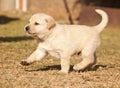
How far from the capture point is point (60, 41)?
7.54 metres

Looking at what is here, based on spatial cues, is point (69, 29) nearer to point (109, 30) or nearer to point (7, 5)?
point (109, 30)

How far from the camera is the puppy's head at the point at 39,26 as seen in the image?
7258 mm

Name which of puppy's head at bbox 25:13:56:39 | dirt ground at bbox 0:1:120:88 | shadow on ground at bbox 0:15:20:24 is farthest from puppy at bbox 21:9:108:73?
shadow on ground at bbox 0:15:20:24

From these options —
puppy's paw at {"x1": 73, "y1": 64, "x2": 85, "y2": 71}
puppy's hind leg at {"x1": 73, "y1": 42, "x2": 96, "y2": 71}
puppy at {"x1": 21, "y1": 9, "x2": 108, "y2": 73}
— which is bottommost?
puppy's paw at {"x1": 73, "y1": 64, "x2": 85, "y2": 71}

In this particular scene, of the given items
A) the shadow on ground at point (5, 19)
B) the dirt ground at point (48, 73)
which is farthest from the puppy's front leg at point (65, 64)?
the shadow on ground at point (5, 19)

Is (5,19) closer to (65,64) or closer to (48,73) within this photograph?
(48,73)

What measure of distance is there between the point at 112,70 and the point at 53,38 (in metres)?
1.46

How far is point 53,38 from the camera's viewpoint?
755 cm

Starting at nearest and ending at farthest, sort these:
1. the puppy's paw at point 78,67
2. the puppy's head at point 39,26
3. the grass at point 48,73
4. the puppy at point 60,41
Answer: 1. the grass at point 48,73
2. the puppy's head at point 39,26
3. the puppy at point 60,41
4. the puppy's paw at point 78,67

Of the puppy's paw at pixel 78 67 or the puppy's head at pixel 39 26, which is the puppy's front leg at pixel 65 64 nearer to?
the puppy's paw at pixel 78 67

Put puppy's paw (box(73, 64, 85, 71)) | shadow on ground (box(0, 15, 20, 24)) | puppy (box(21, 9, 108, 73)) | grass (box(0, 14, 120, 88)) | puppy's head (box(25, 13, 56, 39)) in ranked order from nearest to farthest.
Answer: grass (box(0, 14, 120, 88)) → puppy's head (box(25, 13, 56, 39)) → puppy (box(21, 9, 108, 73)) → puppy's paw (box(73, 64, 85, 71)) → shadow on ground (box(0, 15, 20, 24))

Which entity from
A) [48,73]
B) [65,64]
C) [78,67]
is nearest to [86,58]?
[78,67]

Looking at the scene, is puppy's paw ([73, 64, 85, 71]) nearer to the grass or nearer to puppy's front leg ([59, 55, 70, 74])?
the grass

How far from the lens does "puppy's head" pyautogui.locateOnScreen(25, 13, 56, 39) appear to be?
7258mm
